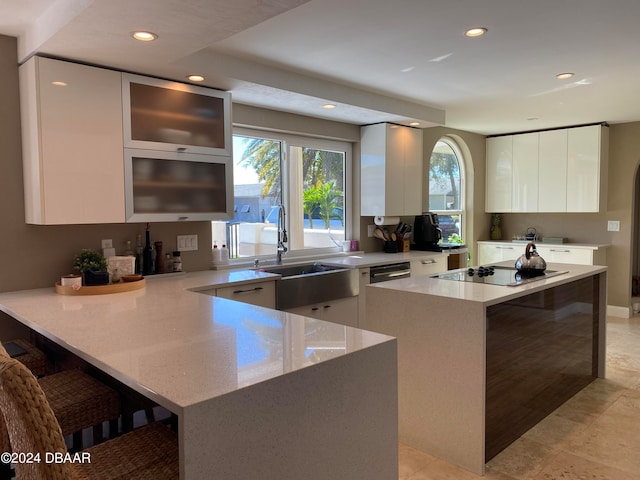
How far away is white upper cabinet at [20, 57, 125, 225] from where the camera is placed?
2564 millimetres

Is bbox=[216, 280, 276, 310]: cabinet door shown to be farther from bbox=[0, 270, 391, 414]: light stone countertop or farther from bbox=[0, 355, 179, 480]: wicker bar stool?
bbox=[0, 355, 179, 480]: wicker bar stool

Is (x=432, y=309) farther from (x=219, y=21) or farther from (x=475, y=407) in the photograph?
(x=219, y=21)

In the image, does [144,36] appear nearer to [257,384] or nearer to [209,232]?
[209,232]

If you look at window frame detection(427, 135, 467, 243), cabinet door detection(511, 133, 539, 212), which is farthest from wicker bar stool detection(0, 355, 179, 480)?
cabinet door detection(511, 133, 539, 212)

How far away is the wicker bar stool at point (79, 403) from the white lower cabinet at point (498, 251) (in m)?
5.36

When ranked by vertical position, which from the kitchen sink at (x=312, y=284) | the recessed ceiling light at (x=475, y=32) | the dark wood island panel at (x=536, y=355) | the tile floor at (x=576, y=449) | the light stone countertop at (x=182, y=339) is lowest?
the tile floor at (x=576, y=449)

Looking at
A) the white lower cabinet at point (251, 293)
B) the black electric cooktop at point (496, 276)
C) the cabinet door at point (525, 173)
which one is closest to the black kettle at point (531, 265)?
the black electric cooktop at point (496, 276)

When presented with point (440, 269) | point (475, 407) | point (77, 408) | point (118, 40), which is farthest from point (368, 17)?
point (440, 269)

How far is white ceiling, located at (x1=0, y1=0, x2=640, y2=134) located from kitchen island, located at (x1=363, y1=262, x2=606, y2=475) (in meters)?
1.49

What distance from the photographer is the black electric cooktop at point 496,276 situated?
293 cm

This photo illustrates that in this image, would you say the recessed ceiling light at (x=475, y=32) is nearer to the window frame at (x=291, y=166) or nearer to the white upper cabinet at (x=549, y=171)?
the window frame at (x=291, y=166)

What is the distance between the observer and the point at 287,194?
4488 millimetres

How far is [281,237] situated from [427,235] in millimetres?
1948

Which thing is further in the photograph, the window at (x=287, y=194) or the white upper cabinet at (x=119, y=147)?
the window at (x=287, y=194)
